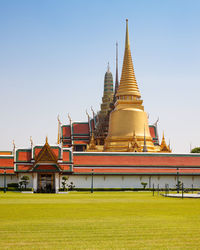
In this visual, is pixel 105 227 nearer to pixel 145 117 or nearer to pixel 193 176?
pixel 193 176

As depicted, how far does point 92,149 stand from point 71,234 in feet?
185

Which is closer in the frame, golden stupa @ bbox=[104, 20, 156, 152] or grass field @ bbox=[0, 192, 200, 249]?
grass field @ bbox=[0, 192, 200, 249]

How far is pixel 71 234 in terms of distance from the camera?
480 inches

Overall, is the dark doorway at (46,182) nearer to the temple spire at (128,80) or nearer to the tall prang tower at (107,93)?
the temple spire at (128,80)

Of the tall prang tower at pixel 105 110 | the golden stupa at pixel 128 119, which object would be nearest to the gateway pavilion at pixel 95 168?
the golden stupa at pixel 128 119

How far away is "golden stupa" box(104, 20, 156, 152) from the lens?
206 ft

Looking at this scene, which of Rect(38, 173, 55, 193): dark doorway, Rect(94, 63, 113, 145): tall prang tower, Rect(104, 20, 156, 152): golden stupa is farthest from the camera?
Rect(94, 63, 113, 145): tall prang tower

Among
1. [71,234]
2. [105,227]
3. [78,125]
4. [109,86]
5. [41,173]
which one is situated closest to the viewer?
[71,234]

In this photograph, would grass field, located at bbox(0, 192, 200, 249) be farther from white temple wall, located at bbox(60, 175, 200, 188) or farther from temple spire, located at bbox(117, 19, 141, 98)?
temple spire, located at bbox(117, 19, 141, 98)

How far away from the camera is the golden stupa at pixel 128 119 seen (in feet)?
206

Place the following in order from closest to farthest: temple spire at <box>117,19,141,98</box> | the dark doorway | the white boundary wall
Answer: the dark doorway, the white boundary wall, temple spire at <box>117,19,141,98</box>

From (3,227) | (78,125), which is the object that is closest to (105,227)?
(3,227)

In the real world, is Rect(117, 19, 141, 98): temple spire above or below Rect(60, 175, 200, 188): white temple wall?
above

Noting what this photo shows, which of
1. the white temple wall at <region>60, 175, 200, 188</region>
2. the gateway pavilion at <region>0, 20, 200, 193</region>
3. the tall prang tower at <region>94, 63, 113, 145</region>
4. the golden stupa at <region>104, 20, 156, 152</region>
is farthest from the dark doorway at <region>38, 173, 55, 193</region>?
the tall prang tower at <region>94, 63, 113, 145</region>
